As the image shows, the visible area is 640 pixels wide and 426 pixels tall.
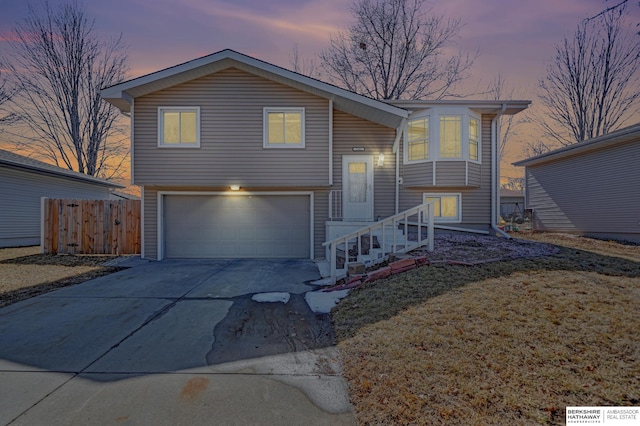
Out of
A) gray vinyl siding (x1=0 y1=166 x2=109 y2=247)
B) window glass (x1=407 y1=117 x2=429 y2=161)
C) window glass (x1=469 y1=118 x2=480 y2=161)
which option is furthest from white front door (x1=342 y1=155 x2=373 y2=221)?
gray vinyl siding (x1=0 y1=166 x2=109 y2=247)

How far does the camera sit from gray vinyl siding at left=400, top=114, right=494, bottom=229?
10836 mm

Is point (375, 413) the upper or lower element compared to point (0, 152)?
lower

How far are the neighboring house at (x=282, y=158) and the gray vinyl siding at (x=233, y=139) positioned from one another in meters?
0.03

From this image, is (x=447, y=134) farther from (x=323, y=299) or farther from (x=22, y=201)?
(x=22, y=201)

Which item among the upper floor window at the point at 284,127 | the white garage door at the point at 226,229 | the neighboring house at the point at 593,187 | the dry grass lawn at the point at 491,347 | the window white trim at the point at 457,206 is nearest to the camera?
the dry grass lawn at the point at 491,347

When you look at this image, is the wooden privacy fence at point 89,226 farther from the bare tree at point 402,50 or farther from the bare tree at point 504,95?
the bare tree at point 504,95

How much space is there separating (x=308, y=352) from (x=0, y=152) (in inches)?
722

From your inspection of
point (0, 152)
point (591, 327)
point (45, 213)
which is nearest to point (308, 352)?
point (591, 327)

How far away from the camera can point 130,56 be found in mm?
22016

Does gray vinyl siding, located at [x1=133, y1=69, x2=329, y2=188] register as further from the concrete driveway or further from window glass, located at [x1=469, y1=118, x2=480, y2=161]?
window glass, located at [x1=469, y1=118, x2=480, y2=161]

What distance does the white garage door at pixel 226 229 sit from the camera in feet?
34.9

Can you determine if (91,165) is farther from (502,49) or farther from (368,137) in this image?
(502,49)

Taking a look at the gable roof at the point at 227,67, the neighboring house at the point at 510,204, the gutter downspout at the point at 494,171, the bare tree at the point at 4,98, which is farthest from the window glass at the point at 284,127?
the bare tree at the point at 4,98

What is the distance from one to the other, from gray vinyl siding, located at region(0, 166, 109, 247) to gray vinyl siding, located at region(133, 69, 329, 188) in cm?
860
